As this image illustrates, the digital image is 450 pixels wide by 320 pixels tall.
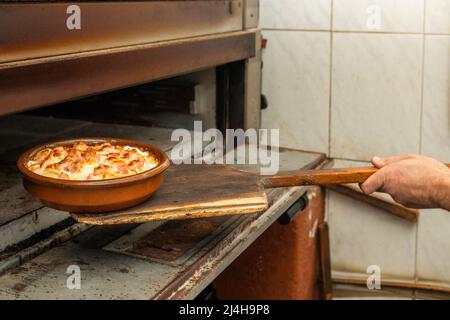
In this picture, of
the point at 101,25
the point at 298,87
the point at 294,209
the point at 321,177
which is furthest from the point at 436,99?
the point at 101,25

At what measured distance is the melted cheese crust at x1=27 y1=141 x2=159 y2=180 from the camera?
142 centimetres

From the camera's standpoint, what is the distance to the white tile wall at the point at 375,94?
2.43 m

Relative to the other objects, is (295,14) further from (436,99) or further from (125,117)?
(125,117)

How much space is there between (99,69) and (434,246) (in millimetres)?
1703

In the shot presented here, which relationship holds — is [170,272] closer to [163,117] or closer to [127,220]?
[127,220]

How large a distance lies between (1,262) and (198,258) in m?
0.47

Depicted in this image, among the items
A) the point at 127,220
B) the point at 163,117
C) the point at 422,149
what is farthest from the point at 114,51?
the point at 422,149

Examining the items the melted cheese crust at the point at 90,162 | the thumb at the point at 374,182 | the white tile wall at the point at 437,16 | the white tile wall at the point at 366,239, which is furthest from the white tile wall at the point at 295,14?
the melted cheese crust at the point at 90,162

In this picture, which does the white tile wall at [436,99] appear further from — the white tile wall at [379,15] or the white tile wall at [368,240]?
the white tile wall at [368,240]

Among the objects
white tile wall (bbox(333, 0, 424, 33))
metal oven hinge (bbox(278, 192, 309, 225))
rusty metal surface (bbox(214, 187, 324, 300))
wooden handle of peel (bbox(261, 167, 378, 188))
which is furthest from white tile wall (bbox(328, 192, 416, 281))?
wooden handle of peel (bbox(261, 167, 378, 188))

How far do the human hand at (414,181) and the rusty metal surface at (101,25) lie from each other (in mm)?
763

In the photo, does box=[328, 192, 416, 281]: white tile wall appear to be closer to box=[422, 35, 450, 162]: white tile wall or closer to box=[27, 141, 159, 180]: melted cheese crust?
box=[422, 35, 450, 162]: white tile wall

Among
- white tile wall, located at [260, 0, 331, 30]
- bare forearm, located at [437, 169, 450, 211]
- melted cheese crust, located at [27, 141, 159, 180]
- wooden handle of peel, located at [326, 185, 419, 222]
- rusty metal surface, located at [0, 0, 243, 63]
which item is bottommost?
wooden handle of peel, located at [326, 185, 419, 222]
